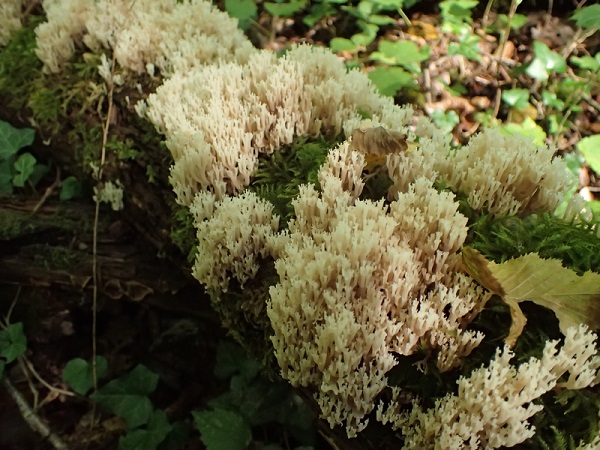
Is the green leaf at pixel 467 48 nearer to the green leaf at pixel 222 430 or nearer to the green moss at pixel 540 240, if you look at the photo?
the green moss at pixel 540 240

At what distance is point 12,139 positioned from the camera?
3221 mm

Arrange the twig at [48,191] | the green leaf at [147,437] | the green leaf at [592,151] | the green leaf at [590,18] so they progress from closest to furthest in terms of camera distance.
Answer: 1. the green leaf at [147,437]
2. the green leaf at [590,18]
3. the twig at [48,191]
4. the green leaf at [592,151]

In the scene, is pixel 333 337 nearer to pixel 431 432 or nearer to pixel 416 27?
pixel 431 432

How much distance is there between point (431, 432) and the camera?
5.09 ft

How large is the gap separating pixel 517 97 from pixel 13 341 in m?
4.35

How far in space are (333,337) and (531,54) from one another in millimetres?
4427

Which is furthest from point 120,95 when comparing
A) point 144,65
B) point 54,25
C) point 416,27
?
point 416,27

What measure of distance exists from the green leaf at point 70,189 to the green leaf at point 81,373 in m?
1.05

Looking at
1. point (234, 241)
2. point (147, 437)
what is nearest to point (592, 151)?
point (234, 241)

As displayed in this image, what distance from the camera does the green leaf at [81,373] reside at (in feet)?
9.23

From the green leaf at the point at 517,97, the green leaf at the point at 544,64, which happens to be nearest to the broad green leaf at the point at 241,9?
the green leaf at the point at 517,97

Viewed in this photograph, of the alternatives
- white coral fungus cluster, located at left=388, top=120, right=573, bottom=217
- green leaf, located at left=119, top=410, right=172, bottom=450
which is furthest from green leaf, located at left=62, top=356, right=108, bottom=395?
white coral fungus cluster, located at left=388, top=120, right=573, bottom=217

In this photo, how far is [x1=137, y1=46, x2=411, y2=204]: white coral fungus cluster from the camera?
7.64 feet

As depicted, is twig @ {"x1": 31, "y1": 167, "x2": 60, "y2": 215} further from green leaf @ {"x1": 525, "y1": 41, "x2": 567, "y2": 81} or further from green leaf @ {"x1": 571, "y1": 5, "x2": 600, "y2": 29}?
green leaf @ {"x1": 525, "y1": 41, "x2": 567, "y2": 81}
